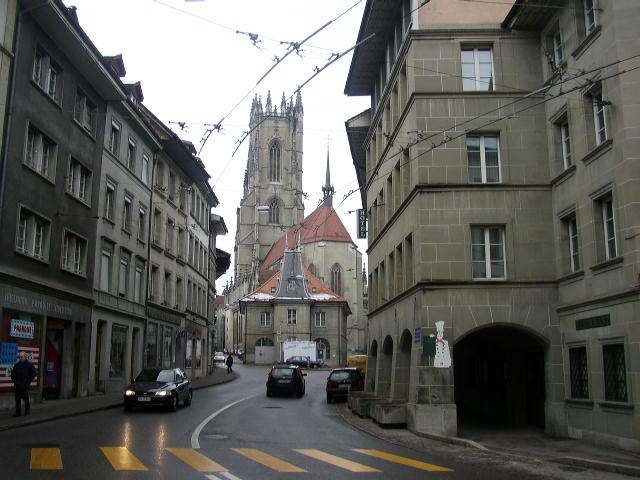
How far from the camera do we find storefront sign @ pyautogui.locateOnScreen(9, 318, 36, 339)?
68.8 ft

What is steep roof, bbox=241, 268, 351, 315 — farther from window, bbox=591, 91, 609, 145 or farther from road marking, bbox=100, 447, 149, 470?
road marking, bbox=100, 447, 149, 470

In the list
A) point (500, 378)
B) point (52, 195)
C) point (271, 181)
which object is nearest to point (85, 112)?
point (52, 195)

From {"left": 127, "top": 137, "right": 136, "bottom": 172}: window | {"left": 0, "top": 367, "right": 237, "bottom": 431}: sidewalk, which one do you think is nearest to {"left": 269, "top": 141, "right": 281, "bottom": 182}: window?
{"left": 127, "top": 137, "right": 136, "bottom": 172}: window

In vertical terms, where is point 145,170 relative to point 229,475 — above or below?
above

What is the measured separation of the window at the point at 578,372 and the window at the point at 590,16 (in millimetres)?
7882

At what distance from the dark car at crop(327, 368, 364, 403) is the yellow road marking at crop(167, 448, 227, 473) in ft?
58.7

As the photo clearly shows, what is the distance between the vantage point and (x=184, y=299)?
43.4m

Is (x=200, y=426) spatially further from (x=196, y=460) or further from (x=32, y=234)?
(x=32, y=234)

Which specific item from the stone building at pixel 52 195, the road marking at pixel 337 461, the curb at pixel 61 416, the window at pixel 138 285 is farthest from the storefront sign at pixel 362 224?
the road marking at pixel 337 461

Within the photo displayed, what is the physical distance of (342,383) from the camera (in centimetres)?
3119

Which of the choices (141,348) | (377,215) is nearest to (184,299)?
(141,348)

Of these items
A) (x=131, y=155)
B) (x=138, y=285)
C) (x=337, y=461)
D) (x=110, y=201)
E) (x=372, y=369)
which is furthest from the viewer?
(x=138, y=285)

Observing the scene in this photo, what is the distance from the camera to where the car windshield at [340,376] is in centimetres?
3147

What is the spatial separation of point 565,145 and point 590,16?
139 inches
